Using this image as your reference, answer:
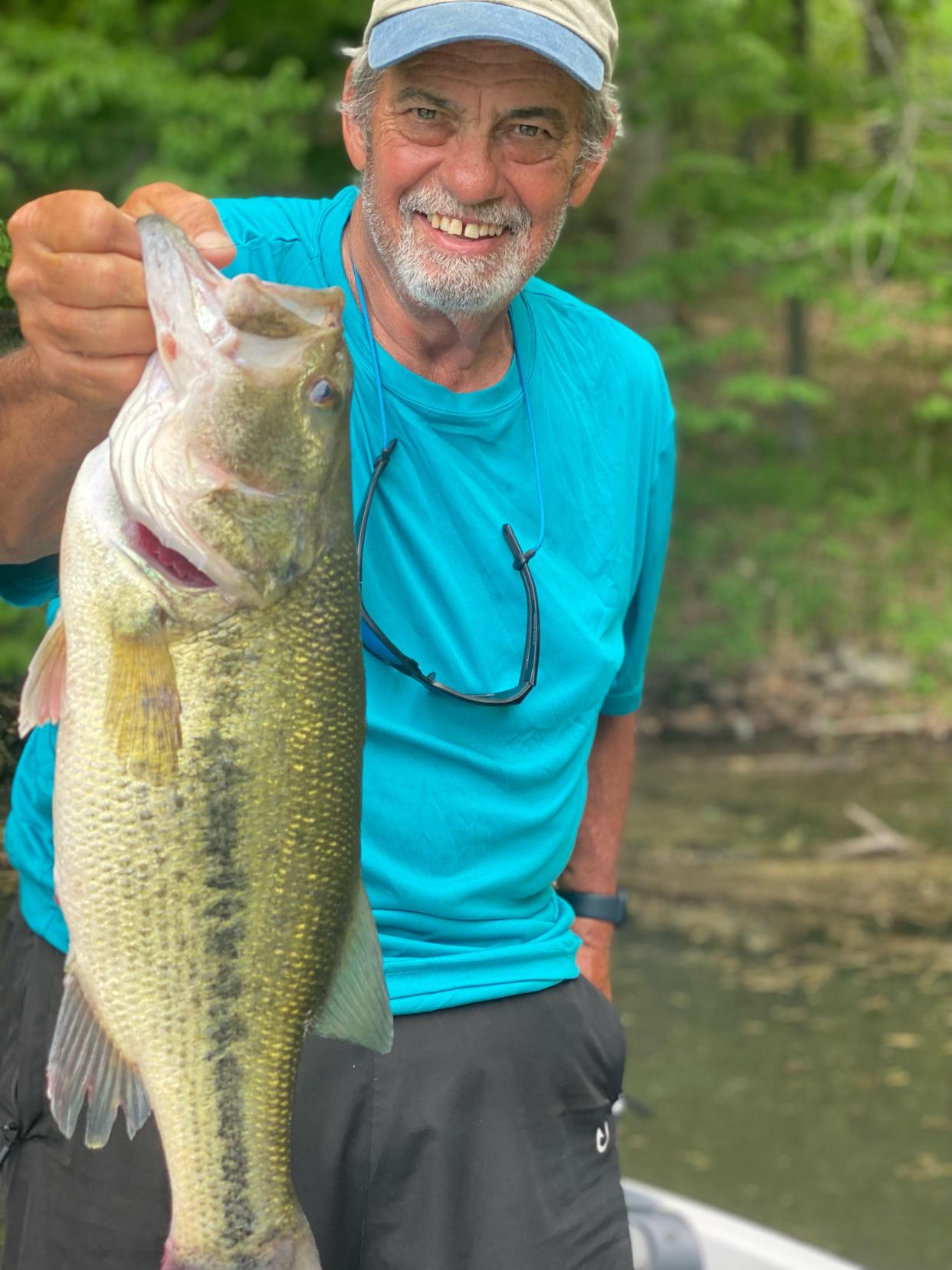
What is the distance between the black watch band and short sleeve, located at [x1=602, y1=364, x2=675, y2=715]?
429 mm

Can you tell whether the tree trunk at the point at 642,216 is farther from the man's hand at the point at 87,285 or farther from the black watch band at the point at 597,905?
the man's hand at the point at 87,285

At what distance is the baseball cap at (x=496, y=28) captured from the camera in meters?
2.62

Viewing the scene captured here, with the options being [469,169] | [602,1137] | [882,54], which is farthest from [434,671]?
[882,54]

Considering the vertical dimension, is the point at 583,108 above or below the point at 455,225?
above

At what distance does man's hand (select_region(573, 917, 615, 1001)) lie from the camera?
134 inches

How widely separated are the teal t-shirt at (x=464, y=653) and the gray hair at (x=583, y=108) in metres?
0.17

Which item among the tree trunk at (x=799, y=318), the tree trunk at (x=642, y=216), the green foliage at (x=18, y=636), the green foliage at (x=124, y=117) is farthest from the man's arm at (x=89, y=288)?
the tree trunk at (x=799, y=318)

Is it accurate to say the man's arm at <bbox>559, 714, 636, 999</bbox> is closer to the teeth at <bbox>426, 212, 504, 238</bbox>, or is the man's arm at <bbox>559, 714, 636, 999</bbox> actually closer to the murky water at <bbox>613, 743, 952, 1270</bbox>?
the teeth at <bbox>426, 212, 504, 238</bbox>

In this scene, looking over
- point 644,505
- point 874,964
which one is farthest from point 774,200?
point 644,505

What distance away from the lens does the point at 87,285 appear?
6.07 feet

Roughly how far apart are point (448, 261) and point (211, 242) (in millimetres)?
879

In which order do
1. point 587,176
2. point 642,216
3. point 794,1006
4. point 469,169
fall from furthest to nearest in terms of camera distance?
1. point 642,216
2. point 794,1006
3. point 587,176
4. point 469,169

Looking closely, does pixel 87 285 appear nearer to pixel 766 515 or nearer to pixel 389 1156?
pixel 389 1156

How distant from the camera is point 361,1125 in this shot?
2656mm
